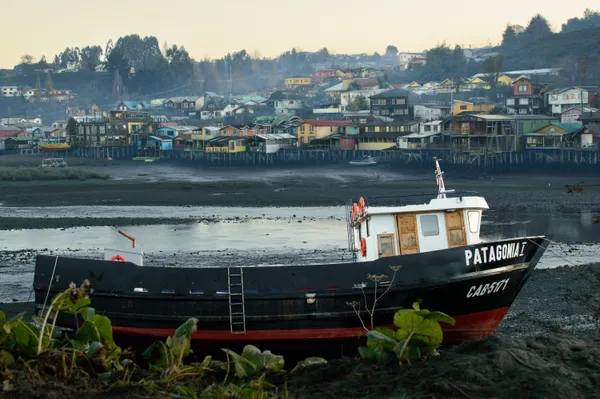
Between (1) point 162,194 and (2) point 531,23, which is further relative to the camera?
(2) point 531,23

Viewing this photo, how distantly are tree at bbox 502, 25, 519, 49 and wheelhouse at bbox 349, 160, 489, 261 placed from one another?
176560 millimetres

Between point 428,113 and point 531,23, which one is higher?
point 531,23

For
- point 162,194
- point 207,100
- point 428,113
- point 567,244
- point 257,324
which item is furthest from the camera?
point 207,100

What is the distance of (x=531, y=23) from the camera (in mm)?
184875

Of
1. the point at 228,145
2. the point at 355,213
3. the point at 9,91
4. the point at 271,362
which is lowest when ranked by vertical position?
the point at 228,145

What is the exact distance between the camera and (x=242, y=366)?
10742mm

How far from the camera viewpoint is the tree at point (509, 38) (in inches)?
7426

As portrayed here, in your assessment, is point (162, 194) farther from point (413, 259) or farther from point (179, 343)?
point (179, 343)

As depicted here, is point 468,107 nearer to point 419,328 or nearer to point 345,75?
point 345,75

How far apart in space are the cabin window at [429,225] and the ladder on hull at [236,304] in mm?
3679

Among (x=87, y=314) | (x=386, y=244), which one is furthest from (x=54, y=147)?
(x=87, y=314)

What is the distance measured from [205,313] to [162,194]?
3687 centimetres

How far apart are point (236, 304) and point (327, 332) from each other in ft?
5.47

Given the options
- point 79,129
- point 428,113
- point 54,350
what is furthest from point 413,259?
point 79,129
